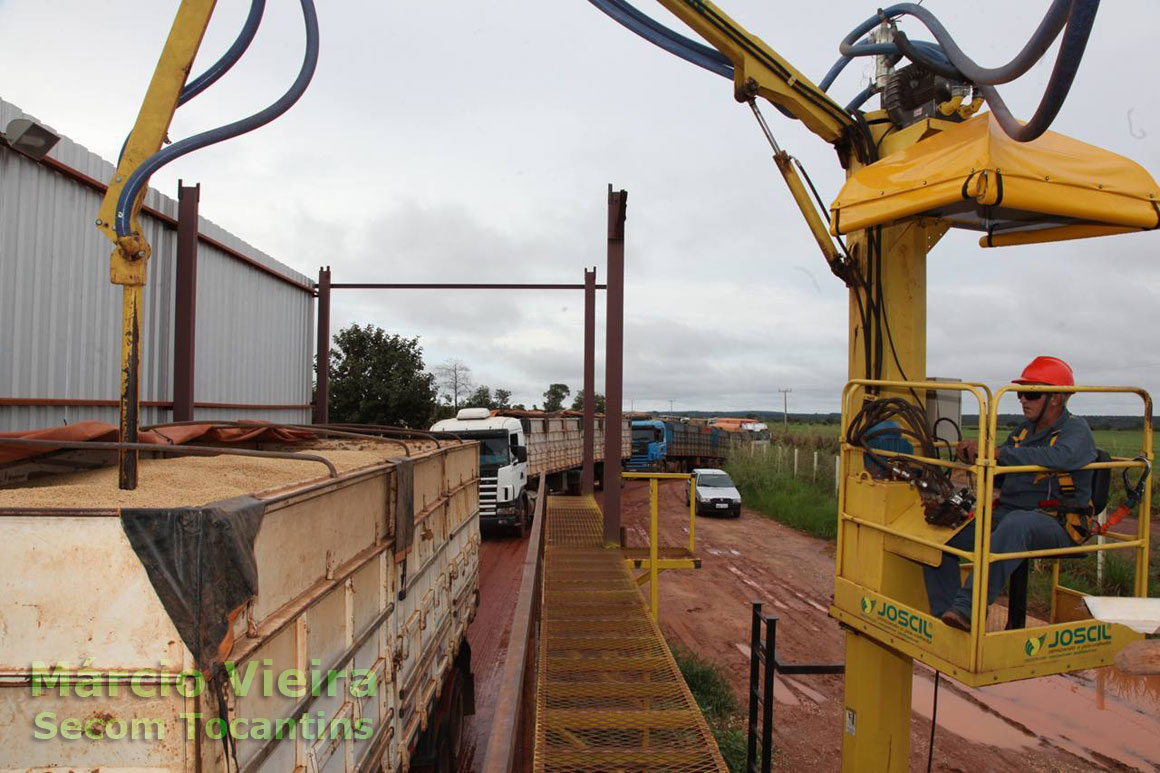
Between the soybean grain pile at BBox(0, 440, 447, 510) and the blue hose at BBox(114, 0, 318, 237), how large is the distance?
3.46 ft

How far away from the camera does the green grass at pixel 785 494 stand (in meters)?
19.4

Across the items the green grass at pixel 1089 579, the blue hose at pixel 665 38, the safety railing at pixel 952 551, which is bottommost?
the green grass at pixel 1089 579

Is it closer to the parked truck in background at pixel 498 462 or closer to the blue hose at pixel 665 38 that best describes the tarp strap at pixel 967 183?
the blue hose at pixel 665 38

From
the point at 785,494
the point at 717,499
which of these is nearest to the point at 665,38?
the point at 717,499

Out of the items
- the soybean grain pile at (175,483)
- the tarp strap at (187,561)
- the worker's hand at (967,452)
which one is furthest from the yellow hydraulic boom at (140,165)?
the worker's hand at (967,452)

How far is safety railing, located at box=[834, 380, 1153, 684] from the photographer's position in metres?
3.10

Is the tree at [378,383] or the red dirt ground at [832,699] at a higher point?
the tree at [378,383]

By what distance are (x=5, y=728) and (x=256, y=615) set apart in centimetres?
64

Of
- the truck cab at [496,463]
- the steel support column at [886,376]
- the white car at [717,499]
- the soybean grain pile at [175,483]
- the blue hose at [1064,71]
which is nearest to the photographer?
the soybean grain pile at [175,483]

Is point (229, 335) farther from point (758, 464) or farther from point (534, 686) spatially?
point (758, 464)

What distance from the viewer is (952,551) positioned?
3.18 meters

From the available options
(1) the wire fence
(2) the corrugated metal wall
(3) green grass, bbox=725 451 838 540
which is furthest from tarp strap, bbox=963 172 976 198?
(1) the wire fence

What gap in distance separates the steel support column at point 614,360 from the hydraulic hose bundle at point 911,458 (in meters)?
5.10

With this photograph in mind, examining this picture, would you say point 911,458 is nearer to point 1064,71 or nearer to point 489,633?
point 1064,71
